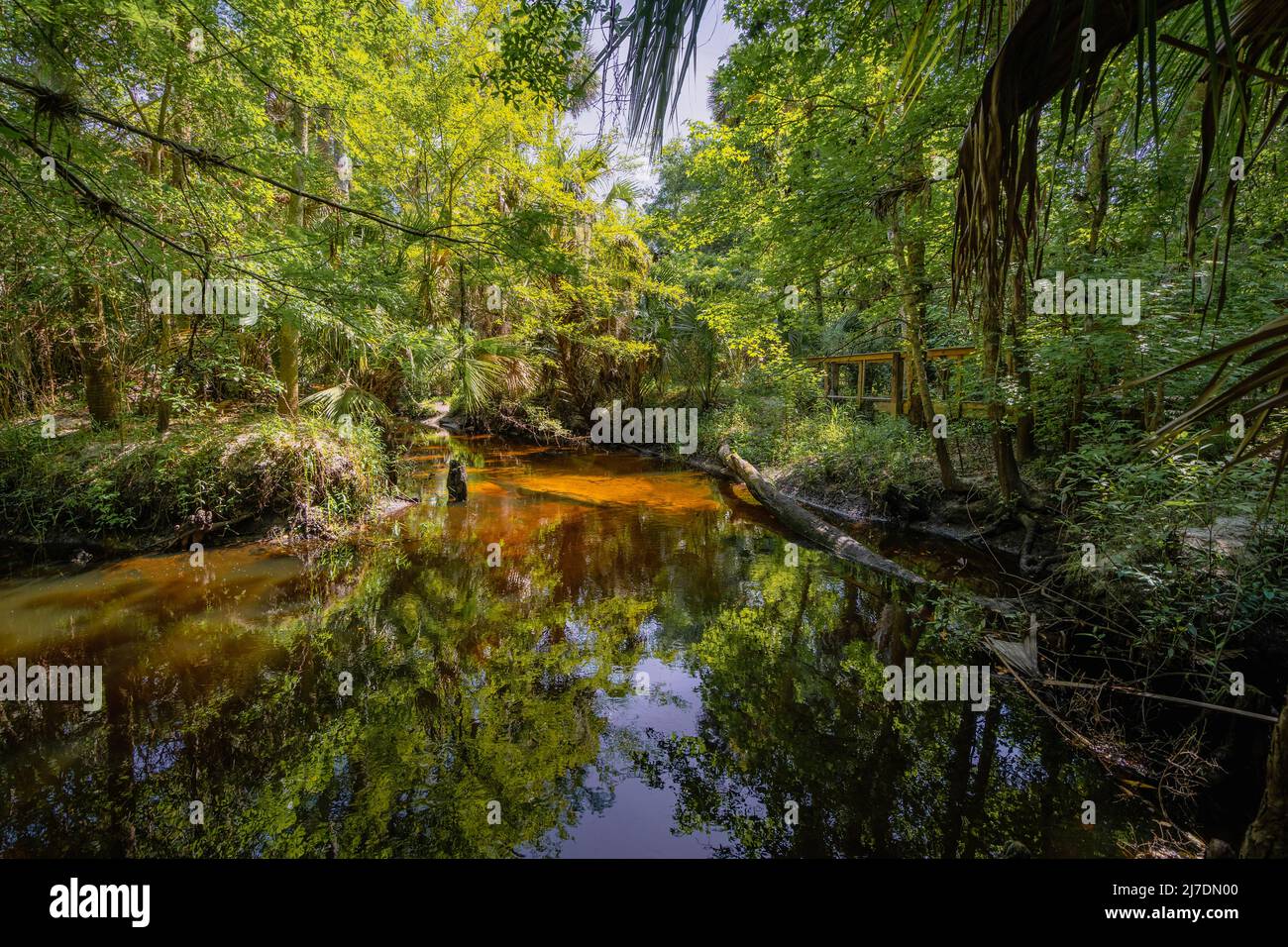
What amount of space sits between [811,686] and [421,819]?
3109 mm

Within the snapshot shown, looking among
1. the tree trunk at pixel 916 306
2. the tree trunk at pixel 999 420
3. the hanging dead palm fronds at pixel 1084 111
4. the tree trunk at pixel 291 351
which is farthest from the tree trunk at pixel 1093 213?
the tree trunk at pixel 291 351

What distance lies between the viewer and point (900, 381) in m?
11.1

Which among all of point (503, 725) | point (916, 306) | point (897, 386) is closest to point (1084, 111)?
point (503, 725)

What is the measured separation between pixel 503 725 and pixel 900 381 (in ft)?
34.8

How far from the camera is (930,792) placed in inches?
128

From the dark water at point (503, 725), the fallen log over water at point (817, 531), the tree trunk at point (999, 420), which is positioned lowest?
the dark water at point (503, 725)

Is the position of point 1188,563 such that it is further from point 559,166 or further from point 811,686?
point 559,166

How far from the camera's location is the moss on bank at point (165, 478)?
672 centimetres

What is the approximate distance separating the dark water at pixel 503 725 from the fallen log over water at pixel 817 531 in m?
0.45

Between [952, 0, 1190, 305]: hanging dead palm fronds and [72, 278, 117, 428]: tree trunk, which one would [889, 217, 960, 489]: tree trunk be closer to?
[952, 0, 1190, 305]: hanging dead palm fronds

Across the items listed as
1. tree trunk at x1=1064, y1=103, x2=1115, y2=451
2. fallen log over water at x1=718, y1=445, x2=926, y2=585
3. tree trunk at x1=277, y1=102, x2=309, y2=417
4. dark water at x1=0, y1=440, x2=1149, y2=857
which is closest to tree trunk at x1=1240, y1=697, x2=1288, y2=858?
dark water at x1=0, y1=440, x2=1149, y2=857

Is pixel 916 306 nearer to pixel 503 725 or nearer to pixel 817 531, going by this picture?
pixel 817 531

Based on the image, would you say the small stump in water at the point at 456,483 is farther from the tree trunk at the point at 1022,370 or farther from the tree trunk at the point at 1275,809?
the tree trunk at the point at 1275,809
